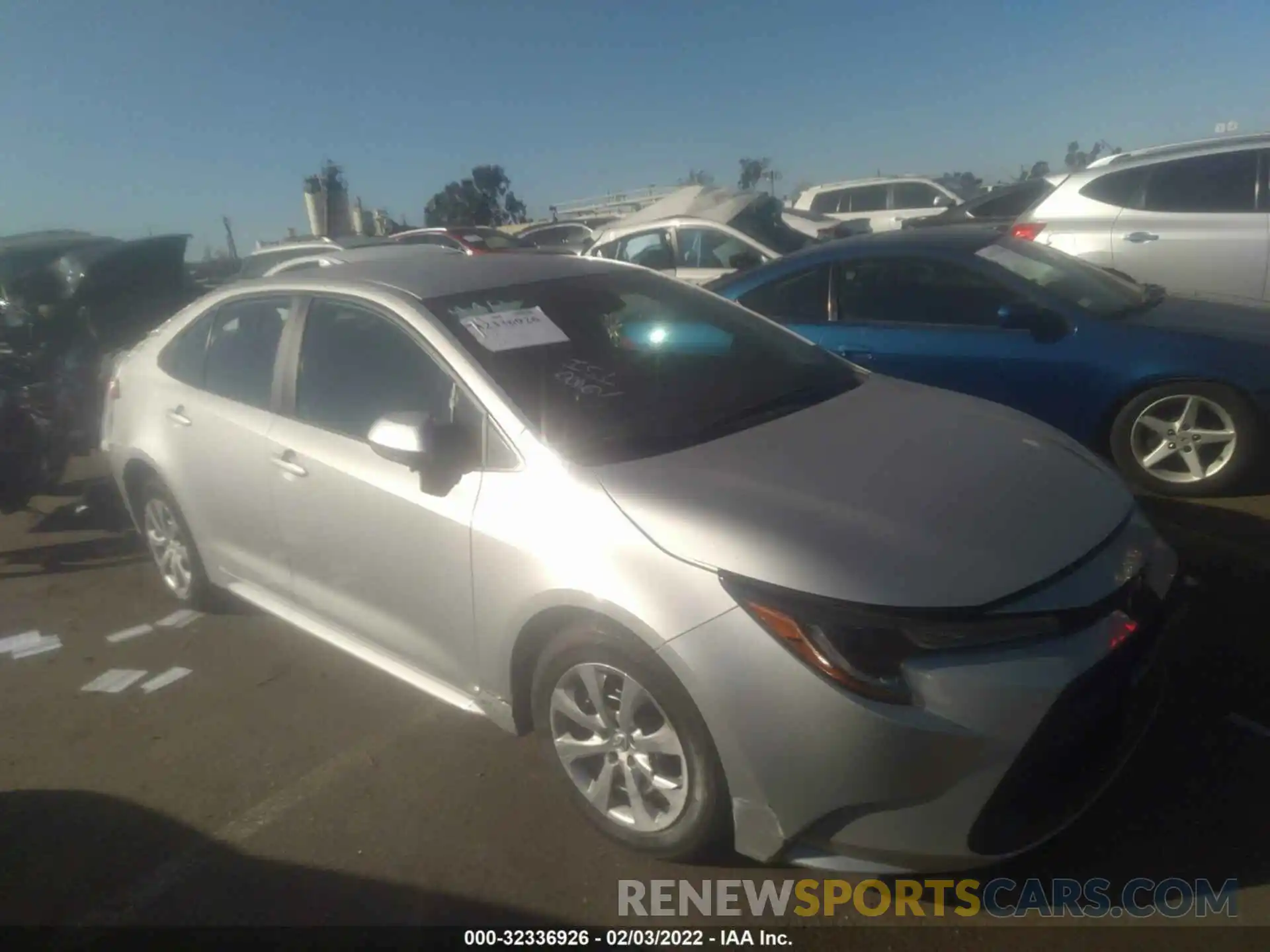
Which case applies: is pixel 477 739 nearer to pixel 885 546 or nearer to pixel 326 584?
pixel 326 584

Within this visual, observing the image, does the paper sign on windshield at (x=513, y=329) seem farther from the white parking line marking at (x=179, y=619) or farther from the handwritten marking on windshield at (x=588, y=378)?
the white parking line marking at (x=179, y=619)

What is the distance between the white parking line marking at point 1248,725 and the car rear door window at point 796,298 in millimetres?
3184

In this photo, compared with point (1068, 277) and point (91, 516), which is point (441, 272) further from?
point (91, 516)

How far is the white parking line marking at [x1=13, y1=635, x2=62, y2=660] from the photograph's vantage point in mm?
4410

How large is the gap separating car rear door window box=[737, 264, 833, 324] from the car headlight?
3.64 meters

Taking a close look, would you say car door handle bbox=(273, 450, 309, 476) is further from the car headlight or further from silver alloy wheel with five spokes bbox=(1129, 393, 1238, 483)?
silver alloy wheel with five spokes bbox=(1129, 393, 1238, 483)

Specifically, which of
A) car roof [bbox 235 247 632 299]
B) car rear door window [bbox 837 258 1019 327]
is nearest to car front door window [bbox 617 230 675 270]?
car rear door window [bbox 837 258 1019 327]

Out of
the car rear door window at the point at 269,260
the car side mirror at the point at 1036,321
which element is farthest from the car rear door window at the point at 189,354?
the car rear door window at the point at 269,260

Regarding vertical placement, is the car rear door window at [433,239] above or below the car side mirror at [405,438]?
below

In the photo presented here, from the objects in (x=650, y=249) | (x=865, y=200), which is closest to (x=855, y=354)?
(x=650, y=249)

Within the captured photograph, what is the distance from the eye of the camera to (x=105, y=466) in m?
7.52

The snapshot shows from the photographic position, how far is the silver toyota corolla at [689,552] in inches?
85.8

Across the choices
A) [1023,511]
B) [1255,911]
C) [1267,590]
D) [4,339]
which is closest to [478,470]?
[1023,511]

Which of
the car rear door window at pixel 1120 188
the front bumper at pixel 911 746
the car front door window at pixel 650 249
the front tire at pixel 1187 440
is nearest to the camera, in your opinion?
the front bumper at pixel 911 746
